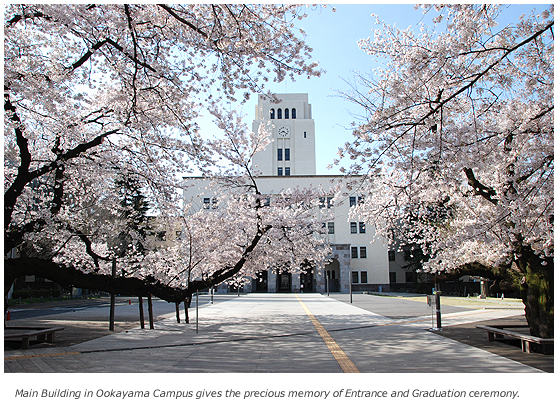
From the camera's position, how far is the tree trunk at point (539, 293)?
8.12 metres

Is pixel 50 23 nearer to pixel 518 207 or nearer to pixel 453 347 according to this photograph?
pixel 518 207

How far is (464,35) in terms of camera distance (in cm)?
615

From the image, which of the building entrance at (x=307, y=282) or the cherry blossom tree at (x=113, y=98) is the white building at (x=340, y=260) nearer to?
the building entrance at (x=307, y=282)

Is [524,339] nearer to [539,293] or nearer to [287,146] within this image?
[539,293]

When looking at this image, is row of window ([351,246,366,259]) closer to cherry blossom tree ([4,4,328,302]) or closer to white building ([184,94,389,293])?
white building ([184,94,389,293])

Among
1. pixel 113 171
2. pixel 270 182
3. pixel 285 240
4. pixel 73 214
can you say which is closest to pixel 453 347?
pixel 285 240

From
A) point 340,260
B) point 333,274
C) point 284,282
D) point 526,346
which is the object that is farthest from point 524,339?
point 284,282

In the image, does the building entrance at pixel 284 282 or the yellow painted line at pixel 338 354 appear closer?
the yellow painted line at pixel 338 354

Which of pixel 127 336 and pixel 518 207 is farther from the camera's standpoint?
pixel 127 336

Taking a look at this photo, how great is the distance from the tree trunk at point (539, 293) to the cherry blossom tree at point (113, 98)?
6633mm

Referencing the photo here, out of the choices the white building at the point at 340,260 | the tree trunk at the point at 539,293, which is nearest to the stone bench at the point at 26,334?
the tree trunk at the point at 539,293

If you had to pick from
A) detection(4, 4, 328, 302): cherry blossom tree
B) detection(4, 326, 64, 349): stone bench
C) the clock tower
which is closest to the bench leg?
detection(4, 4, 328, 302): cherry blossom tree

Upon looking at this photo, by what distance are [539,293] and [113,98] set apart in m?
11.2

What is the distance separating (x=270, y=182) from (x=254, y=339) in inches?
1657
